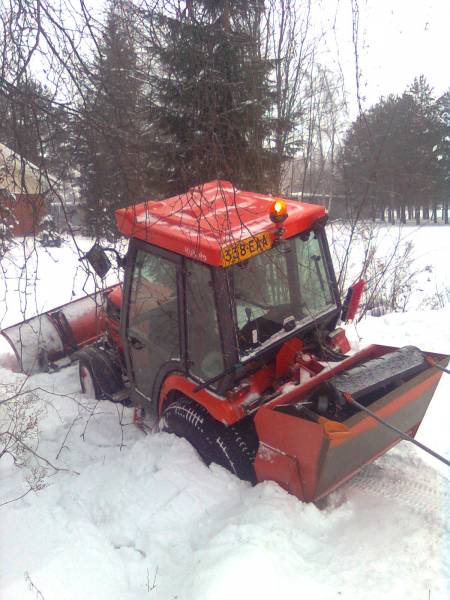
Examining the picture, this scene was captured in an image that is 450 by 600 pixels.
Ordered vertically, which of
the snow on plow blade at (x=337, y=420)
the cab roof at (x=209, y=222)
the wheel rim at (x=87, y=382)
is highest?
the cab roof at (x=209, y=222)

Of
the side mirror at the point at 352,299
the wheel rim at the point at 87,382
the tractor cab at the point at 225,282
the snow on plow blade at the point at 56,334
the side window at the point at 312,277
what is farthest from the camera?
the snow on plow blade at the point at 56,334

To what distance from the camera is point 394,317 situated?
6691 mm

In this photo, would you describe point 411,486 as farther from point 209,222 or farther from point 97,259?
point 97,259

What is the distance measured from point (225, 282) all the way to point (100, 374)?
99.5 inches

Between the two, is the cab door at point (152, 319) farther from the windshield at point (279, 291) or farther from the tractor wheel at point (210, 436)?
the windshield at point (279, 291)

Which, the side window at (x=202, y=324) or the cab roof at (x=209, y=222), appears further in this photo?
the side window at (x=202, y=324)

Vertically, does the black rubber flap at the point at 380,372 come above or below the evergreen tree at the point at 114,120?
below

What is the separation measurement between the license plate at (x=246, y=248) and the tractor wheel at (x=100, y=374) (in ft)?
8.54

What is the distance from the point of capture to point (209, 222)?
304 centimetres

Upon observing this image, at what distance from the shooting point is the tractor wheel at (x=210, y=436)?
3.13 m

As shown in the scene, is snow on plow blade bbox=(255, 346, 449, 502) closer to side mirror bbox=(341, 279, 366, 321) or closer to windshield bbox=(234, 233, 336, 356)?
windshield bbox=(234, 233, 336, 356)

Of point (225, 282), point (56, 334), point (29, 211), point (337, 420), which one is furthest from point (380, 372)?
point (56, 334)

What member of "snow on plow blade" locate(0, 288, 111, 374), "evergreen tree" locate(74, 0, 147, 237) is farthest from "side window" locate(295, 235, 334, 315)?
"snow on plow blade" locate(0, 288, 111, 374)

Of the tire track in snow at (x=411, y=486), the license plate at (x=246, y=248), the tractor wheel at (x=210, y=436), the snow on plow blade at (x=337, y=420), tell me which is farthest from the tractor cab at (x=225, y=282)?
the tire track in snow at (x=411, y=486)
